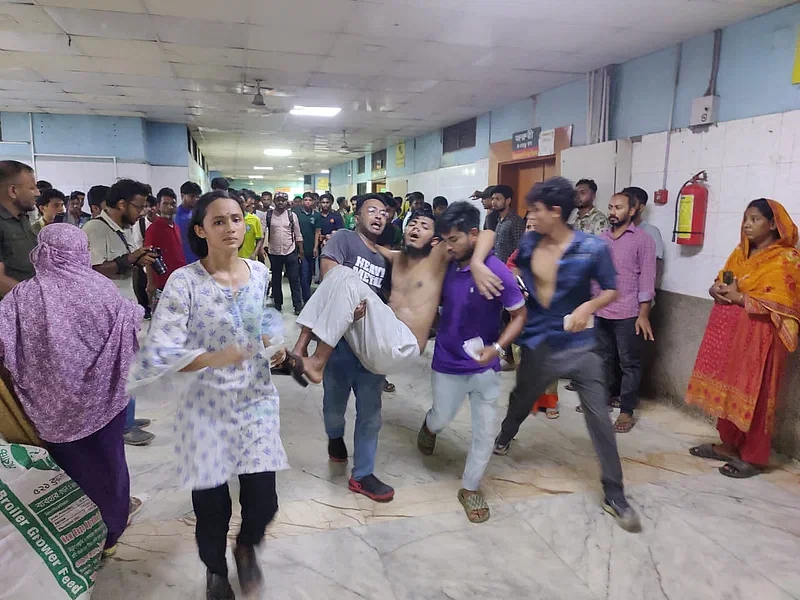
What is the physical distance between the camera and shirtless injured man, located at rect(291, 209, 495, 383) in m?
2.20

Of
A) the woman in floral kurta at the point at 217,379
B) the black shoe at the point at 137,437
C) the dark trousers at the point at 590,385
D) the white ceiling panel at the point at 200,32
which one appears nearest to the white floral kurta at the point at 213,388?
the woman in floral kurta at the point at 217,379

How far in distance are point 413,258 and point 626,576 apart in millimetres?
1652

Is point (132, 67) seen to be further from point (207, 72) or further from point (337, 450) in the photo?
point (337, 450)

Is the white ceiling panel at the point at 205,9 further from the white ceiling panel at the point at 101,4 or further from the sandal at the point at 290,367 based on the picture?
the sandal at the point at 290,367

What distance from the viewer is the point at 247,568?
1919 millimetres

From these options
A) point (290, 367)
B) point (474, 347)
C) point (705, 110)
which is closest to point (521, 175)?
point (705, 110)

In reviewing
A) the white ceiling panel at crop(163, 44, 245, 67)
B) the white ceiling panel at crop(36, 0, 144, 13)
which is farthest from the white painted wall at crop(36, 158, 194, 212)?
the white ceiling panel at crop(36, 0, 144, 13)

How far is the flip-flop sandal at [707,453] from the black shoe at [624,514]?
99 cm

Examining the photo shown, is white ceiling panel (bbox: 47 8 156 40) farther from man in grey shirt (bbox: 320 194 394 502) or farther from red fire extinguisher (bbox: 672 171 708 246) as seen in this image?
red fire extinguisher (bbox: 672 171 708 246)

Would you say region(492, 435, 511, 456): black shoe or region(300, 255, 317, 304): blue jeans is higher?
region(300, 255, 317, 304): blue jeans

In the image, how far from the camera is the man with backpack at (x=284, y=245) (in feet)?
21.8

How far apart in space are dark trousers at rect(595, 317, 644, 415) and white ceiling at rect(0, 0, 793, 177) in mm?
2142

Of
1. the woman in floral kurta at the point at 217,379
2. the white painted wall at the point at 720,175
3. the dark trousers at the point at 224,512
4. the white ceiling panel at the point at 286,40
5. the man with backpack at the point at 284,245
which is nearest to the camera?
the woman in floral kurta at the point at 217,379

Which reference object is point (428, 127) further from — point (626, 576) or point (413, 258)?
point (626, 576)
